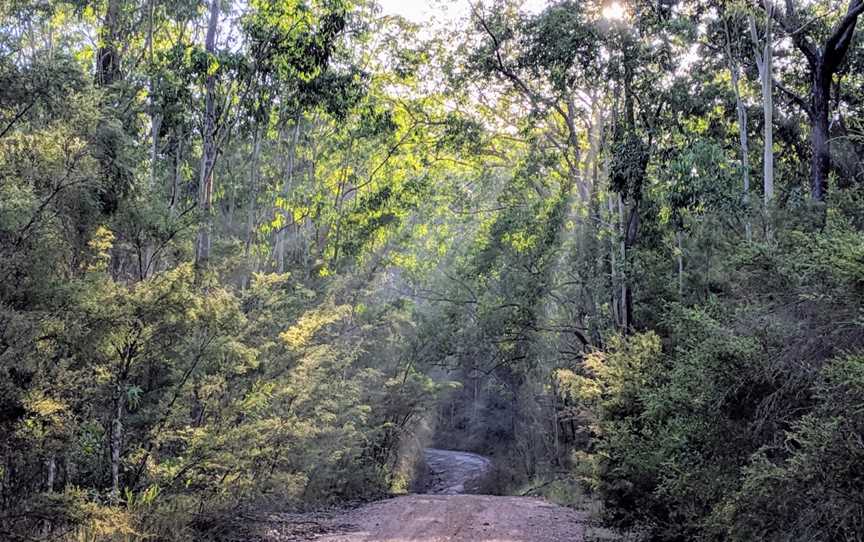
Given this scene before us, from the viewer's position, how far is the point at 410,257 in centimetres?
2650

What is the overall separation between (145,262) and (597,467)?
317 inches

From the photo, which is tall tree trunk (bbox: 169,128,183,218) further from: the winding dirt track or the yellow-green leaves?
the winding dirt track

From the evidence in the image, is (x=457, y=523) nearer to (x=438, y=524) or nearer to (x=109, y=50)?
(x=438, y=524)

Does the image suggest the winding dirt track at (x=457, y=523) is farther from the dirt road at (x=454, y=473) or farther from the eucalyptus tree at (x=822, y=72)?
the dirt road at (x=454, y=473)

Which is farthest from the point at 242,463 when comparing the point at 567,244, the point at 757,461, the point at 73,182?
the point at 567,244

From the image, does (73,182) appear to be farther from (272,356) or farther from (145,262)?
(272,356)

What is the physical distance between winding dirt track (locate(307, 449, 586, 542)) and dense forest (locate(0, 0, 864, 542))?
43.2 inches

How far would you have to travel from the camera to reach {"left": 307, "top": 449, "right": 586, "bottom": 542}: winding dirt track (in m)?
10.3

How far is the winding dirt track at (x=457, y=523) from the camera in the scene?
10.3 m

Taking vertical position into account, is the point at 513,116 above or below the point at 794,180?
above

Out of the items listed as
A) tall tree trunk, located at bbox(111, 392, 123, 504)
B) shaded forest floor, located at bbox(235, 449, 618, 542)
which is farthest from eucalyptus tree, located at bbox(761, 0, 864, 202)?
tall tree trunk, located at bbox(111, 392, 123, 504)

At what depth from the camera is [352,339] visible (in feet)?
75.3

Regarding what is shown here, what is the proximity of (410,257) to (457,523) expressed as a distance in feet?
51.2

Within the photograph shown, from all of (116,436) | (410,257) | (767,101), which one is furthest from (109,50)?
(410,257)
